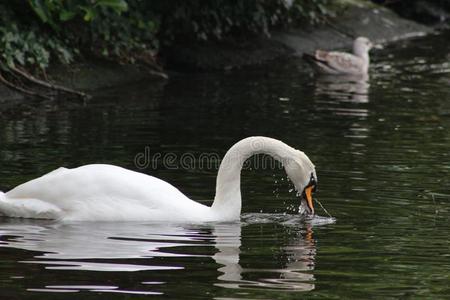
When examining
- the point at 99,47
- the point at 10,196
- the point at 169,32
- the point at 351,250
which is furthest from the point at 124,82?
the point at 351,250

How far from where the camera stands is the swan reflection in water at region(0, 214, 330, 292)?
746 centimetres

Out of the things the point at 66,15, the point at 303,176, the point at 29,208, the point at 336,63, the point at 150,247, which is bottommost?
the point at 150,247

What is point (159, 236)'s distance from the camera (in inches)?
338

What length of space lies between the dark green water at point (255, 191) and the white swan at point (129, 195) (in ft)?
0.43

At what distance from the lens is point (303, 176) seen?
9375 millimetres

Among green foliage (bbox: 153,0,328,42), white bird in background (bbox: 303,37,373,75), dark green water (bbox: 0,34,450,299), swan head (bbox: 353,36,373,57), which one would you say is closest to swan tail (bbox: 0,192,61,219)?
dark green water (bbox: 0,34,450,299)

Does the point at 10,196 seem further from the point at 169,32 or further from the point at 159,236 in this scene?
the point at 169,32

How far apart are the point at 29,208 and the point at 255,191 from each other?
2.24 metres

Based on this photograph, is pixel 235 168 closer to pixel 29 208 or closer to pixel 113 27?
pixel 29 208

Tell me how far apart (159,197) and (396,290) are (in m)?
2.52

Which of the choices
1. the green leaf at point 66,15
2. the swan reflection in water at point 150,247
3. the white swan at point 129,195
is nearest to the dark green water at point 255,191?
the swan reflection in water at point 150,247

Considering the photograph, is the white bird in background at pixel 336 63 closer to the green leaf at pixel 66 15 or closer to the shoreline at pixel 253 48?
the shoreline at pixel 253 48

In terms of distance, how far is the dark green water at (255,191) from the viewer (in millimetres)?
7284

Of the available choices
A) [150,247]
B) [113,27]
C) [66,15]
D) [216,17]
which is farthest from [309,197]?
[216,17]
